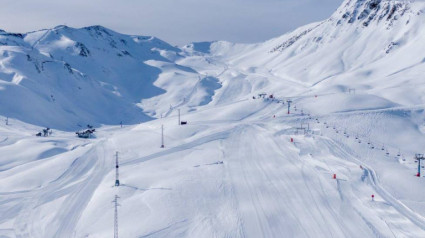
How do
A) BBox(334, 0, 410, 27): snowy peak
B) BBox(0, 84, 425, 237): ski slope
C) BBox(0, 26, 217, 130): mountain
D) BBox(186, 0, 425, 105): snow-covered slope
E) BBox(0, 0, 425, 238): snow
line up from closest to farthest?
BBox(0, 84, 425, 237): ski slope, BBox(0, 0, 425, 238): snow, BBox(186, 0, 425, 105): snow-covered slope, BBox(0, 26, 217, 130): mountain, BBox(334, 0, 410, 27): snowy peak

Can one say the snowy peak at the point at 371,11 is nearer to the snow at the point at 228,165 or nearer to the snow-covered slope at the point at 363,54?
the snow-covered slope at the point at 363,54

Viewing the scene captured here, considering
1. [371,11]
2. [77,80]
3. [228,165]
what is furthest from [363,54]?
[228,165]

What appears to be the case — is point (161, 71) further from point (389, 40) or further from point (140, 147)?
point (140, 147)

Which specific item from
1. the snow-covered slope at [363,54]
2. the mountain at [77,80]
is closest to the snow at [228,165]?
the mountain at [77,80]

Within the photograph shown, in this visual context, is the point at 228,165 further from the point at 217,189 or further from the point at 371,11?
the point at 371,11

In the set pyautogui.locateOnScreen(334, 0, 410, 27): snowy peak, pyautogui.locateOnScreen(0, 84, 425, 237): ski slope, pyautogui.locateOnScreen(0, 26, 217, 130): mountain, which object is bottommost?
pyautogui.locateOnScreen(0, 84, 425, 237): ski slope

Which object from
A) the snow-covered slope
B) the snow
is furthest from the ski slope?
the snow-covered slope

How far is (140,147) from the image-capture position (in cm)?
4816

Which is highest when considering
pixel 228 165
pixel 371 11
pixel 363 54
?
pixel 371 11

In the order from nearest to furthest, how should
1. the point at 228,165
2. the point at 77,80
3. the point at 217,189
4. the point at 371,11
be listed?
1. the point at 217,189
2. the point at 228,165
3. the point at 77,80
4. the point at 371,11

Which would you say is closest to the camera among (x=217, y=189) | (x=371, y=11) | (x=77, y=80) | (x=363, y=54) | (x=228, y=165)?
(x=217, y=189)

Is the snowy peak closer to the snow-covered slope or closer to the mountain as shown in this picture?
the snow-covered slope

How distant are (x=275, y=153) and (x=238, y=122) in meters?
18.5

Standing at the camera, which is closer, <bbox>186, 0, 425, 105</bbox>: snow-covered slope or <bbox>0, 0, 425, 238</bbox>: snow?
<bbox>0, 0, 425, 238</bbox>: snow
